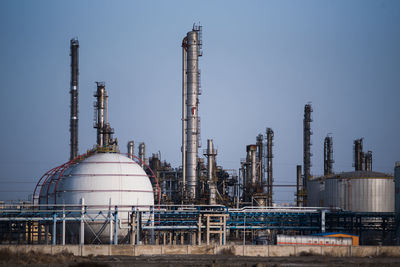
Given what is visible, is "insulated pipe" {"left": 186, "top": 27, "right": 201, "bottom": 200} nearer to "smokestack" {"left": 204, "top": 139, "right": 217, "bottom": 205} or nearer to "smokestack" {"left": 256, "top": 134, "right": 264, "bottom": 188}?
"smokestack" {"left": 204, "top": 139, "right": 217, "bottom": 205}

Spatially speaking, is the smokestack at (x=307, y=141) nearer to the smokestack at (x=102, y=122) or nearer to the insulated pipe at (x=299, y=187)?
the insulated pipe at (x=299, y=187)

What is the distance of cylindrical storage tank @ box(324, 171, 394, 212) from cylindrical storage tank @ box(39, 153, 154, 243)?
21836mm

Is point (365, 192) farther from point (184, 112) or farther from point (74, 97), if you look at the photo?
point (74, 97)

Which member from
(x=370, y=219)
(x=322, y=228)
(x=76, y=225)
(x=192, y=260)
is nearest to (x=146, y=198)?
(x=76, y=225)

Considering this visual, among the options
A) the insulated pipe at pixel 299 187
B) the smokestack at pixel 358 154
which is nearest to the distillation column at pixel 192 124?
the insulated pipe at pixel 299 187

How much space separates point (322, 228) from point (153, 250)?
18850 millimetres

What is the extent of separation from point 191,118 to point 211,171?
21.1 ft

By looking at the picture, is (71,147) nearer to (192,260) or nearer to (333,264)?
(192,260)

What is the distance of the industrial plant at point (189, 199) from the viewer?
45.2 m

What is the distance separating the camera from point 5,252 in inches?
1441

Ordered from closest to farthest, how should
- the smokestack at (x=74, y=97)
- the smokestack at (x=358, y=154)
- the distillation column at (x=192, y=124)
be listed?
the distillation column at (x=192, y=124) < the smokestack at (x=74, y=97) < the smokestack at (x=358, y=154)

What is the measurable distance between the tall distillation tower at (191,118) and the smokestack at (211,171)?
1.77 meters

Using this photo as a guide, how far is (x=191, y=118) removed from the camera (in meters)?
60.5

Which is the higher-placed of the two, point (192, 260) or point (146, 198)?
point (146, 198)
